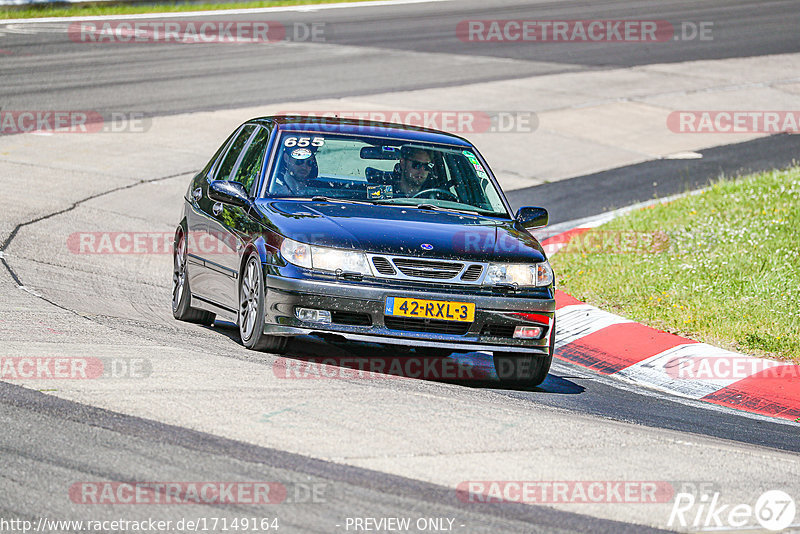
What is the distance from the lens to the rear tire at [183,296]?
9.73 m

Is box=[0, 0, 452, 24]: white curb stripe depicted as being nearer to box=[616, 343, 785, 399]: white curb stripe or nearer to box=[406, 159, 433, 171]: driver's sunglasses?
box=[406, 159, 433, 171]: driver's sunglasses

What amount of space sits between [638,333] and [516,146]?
971 centimetres

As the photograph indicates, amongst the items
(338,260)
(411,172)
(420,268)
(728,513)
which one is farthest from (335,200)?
(728,513)

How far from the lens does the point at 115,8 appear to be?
31891 mm

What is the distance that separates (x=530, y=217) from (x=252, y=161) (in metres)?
2.08

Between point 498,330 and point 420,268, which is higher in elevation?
point 420,268

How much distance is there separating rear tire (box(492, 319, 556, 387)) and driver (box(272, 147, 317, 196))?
5.89 ft

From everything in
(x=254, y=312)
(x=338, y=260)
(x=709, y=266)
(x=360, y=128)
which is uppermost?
(x=360, y=128)

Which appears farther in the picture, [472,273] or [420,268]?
[472,273]

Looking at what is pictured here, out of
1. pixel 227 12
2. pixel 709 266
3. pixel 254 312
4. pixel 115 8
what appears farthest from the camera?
pixel 227 12

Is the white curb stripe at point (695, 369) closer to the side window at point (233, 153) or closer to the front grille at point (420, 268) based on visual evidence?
the front grille at point (420, 268)

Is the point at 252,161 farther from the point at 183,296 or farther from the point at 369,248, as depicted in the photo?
the point at 369,248

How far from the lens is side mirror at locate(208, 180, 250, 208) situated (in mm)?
8672

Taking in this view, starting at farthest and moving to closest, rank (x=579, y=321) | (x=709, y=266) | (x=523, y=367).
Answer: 1. (x=709, y=266)
2. (x=579, y=321)
3. (x=523, y=367)
